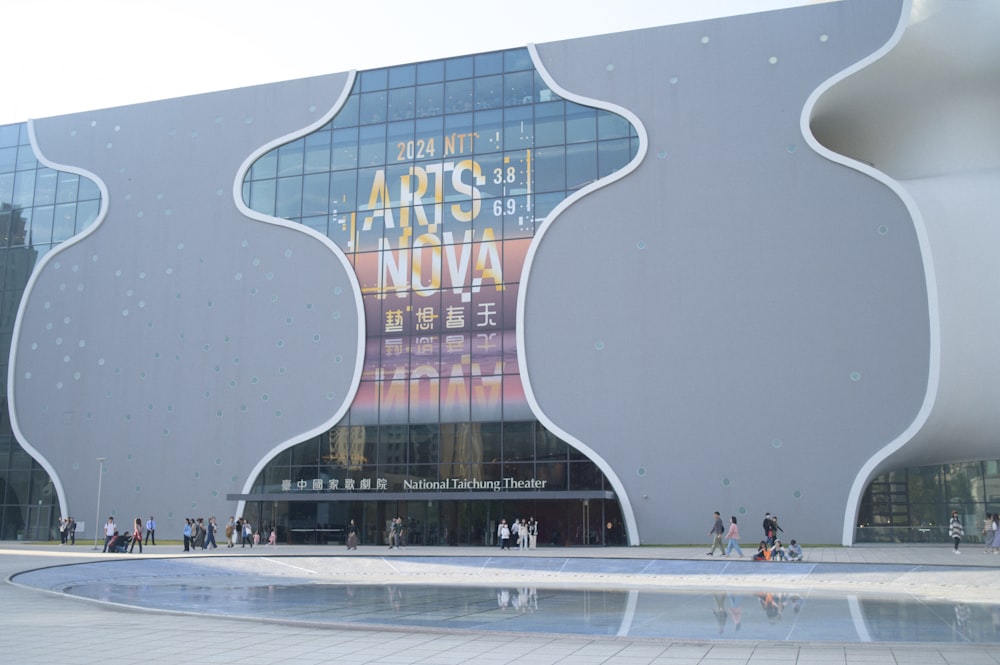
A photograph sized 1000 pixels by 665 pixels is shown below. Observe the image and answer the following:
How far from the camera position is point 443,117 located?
38438 millimetres

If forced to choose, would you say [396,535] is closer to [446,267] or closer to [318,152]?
[446,267]

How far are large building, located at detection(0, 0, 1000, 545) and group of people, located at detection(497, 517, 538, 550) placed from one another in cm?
74

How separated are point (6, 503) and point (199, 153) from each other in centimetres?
1736

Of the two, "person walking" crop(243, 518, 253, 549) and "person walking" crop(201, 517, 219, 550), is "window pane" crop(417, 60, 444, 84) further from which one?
"person walking" crop(201, 517, 219, 550)

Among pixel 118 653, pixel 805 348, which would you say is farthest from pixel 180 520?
pixel 118 653

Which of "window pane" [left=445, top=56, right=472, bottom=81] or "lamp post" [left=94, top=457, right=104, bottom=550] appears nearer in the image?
"window pane" [left=445, top=56, right=472, bottom=81]

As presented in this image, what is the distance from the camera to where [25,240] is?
145ft

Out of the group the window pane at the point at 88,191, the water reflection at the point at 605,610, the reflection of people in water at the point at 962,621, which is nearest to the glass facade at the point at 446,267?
the window pane at the point at 88,191

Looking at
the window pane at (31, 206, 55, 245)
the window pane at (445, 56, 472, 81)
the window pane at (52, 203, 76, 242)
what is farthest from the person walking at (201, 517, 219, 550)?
the window pane at (445, 56, 472, 81)

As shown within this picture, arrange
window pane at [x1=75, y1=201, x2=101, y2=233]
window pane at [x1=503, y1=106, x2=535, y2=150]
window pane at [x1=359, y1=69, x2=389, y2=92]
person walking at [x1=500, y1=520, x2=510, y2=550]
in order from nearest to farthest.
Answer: person walking at [x1=500, y1=520, x2=510, y2=550] → window pane at [x1=503, y1=106, x2=535, y2=150] → window pane at [x1=359, y1=69, x2=389, y2=92] → window pane at [x1=75, y1=201, x2=101, y2=233]

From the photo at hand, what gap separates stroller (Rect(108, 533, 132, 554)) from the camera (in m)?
32.1

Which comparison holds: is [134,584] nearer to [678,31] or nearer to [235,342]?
[235,342]

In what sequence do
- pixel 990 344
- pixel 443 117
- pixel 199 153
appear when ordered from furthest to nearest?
1. pixel 199 153
2. pixel 443 117
3. pixel 990 344

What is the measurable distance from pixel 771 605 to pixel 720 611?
1.32 meters
